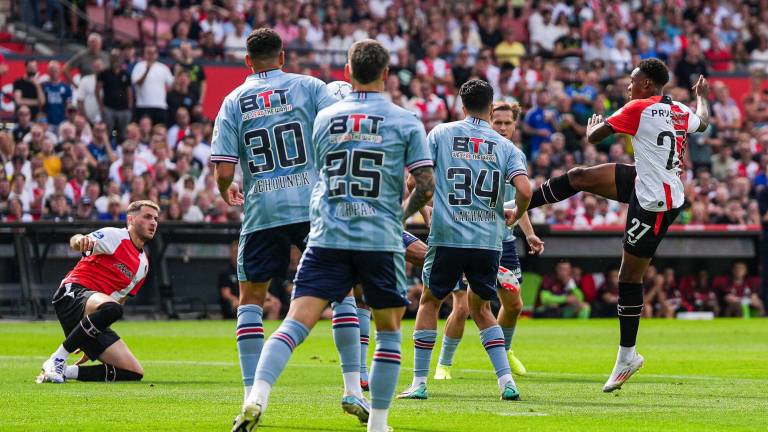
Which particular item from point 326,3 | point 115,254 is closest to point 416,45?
point 326,3

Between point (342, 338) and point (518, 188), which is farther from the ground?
point (518, 188)

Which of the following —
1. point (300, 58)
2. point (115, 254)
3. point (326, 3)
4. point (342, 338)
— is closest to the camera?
point (342, 338)

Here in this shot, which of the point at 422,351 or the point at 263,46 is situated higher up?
the point at 263,46

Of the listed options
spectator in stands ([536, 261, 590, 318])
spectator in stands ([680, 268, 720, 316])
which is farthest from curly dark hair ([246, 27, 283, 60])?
spectator in stands ([680, 268, 720, 316])

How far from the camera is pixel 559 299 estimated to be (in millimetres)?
25375

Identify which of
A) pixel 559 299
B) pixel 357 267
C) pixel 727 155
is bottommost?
pixel 559 299

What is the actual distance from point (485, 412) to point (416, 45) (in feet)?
72.4

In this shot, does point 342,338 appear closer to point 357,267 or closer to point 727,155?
point 357,267

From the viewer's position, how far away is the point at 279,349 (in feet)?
24.1

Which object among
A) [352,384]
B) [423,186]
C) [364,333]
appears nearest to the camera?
[423,186]

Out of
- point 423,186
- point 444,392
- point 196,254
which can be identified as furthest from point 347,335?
point 196,254

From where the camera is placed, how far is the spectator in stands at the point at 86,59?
84.2ft

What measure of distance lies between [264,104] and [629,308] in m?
4.12

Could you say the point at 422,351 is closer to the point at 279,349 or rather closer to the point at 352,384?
the point at 352,384
